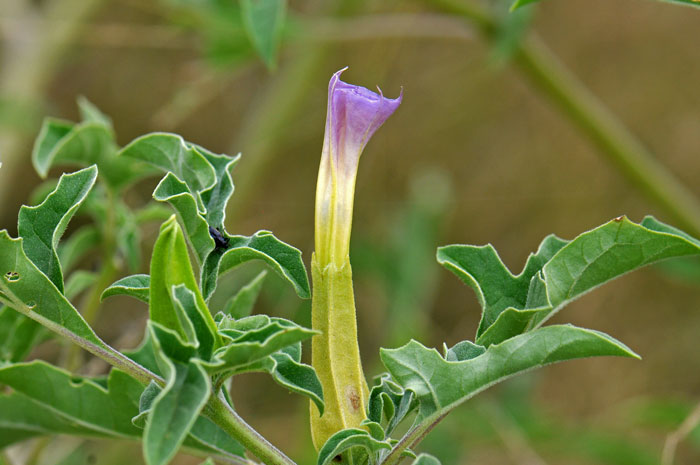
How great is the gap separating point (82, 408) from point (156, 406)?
25cm

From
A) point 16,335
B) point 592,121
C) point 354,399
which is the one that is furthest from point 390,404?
point 592,121

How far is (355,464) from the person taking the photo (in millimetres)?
555

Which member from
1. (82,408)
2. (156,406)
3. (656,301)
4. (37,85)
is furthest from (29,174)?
(156,406)

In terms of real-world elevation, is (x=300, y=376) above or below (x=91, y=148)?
below

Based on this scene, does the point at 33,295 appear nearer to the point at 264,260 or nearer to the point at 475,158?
the point at 264,260

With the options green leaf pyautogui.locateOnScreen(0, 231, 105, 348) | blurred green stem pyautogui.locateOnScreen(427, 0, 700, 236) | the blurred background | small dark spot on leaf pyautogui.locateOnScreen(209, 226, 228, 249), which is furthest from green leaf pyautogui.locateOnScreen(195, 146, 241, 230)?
the blurred background

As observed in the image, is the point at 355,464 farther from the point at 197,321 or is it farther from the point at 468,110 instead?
the point at 468,110

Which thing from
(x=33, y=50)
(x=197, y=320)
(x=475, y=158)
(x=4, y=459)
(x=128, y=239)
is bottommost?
(x=4, y=459)

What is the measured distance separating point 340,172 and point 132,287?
0.53ft

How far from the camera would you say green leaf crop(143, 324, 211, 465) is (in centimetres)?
41

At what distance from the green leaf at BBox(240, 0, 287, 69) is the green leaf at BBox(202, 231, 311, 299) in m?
0.46

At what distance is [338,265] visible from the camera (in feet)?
1.85

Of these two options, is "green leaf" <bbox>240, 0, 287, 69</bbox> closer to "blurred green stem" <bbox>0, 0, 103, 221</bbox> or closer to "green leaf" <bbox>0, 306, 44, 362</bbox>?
"green leaf" <bbox>0, 306, 44, 362</bbox>

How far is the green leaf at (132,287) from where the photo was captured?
0.55 meters
